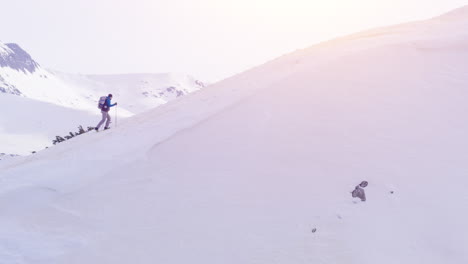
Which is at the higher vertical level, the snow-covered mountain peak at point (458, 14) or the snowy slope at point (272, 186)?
the snow-covered mountain peak at point (458, 14)

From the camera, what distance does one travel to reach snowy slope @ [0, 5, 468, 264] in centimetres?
714

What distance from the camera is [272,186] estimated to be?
8.70 meters

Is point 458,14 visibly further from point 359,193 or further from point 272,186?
point 272,186

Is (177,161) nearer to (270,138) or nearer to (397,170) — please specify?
(270,138)

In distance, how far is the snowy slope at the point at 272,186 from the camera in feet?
23.4

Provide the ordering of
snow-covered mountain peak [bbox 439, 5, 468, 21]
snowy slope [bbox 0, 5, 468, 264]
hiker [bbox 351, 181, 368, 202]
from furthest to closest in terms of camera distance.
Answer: snow-covered mountain peak [bbox 439, 5, 468, 21]
hiker [bbox 351, 181, 368, 202]
snowy slope [bbox 0, 5, 468, 264]

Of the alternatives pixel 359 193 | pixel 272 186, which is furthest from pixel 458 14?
pixel 272 186

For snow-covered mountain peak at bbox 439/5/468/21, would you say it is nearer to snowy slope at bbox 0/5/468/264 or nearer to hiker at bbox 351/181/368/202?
snowy slope at bbox 0/5/468/264

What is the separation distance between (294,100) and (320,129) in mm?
2007

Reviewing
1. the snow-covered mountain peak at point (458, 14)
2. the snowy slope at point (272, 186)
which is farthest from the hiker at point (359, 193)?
the snow-covered mountain peak at point (458, 14)

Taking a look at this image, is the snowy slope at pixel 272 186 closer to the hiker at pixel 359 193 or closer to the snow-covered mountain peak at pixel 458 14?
the hiker at pixel 359 193

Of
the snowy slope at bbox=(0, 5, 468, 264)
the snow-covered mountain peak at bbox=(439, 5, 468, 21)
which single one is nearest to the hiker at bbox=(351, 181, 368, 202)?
the snowy slope at bbox=(0, 5, 468, 264)

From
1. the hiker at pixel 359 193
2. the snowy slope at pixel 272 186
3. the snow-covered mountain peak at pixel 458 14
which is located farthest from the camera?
the snow-covered mountain peak at pixel 458 14

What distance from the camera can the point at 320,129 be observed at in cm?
1080
